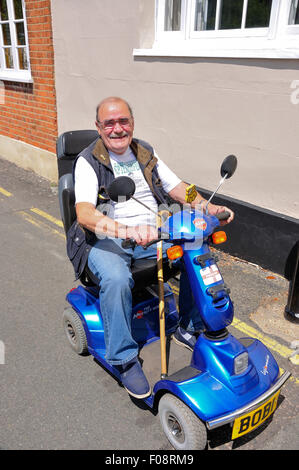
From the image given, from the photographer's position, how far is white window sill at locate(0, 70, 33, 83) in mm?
7056

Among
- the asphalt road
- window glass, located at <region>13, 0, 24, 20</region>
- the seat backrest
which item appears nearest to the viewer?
the asphalt road

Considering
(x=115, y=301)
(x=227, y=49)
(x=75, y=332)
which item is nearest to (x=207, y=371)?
(x=115, y=301)

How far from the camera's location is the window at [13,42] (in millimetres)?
7028

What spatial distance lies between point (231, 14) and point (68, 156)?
96.1 inches

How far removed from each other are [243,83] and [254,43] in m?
0.37

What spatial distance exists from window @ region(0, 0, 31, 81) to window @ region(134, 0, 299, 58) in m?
3.31

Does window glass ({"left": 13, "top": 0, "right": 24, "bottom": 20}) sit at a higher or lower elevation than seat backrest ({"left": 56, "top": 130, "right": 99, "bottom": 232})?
higher

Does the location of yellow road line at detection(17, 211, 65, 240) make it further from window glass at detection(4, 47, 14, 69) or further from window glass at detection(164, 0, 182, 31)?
window glass at detection(4, 47, 14, 69)

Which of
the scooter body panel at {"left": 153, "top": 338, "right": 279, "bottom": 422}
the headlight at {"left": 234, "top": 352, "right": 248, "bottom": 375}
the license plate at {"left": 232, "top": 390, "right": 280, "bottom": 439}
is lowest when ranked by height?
the license plate at {"left": 232, "top": 390, "right": 280, "bottom": 439}

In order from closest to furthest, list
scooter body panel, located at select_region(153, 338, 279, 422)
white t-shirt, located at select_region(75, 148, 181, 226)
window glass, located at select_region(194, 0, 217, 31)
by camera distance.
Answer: scooter body panel, located at select_region(153, 338, 279, 422)
white t-shirt, located at select_region(75, 148, 181, 226)
window glass, located at select_region(194, 0, 217, 31)

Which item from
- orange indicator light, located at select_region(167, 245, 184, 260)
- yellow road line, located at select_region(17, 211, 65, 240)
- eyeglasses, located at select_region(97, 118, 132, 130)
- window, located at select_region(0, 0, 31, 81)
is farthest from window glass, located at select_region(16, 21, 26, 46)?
orange indicator light, located at select_region(167, 245, 184, 260)
